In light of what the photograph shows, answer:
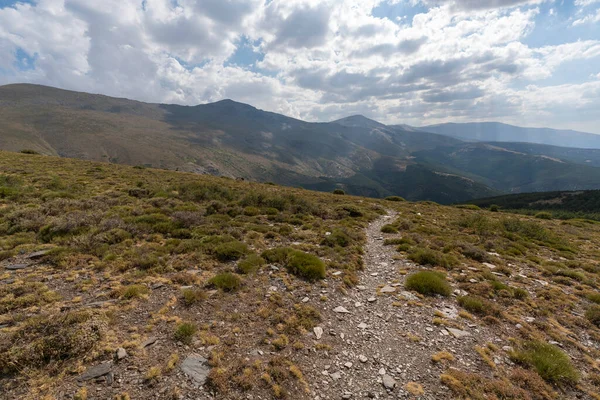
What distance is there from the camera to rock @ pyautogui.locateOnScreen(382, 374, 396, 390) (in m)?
6.46

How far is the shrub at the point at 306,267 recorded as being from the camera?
447 inches

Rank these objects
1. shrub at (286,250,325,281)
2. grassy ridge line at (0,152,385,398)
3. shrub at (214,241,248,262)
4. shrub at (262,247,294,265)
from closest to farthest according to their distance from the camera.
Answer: grassy ridge line at (0,152,385,398) → shrub at (286,250,325,281) → shrub at (214,241,248,262) → shrub at (262,247,294,265)

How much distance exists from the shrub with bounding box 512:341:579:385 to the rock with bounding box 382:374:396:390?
406 centimetres

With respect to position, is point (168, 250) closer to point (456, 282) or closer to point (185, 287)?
point (185, 287)

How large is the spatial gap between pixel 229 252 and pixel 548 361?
11905mm

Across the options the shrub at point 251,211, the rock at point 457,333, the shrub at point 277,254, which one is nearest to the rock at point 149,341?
the shrub at point 277,254

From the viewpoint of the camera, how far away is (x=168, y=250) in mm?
12000

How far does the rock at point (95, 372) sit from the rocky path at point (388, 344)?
194 inches

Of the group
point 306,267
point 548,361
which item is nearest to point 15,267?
point 306,267

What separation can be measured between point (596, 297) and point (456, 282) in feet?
19.1

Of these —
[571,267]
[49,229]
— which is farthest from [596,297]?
[49,229]

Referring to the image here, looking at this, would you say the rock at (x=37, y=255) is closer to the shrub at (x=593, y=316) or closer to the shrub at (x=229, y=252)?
the shrub at (x=229, y=252)

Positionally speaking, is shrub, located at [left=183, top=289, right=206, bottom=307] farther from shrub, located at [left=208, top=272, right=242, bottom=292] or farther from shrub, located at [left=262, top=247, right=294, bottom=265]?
shrub, located at [left=262, top=247, right=294, bottom=265]

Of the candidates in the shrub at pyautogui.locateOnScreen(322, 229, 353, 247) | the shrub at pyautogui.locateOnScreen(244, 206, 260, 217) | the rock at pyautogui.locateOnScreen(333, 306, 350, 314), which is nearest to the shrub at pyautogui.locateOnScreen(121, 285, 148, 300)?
the rock at pyautogui.locateOnScreen(333, 306, 350, 314)
